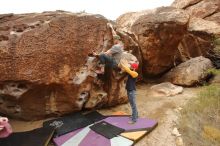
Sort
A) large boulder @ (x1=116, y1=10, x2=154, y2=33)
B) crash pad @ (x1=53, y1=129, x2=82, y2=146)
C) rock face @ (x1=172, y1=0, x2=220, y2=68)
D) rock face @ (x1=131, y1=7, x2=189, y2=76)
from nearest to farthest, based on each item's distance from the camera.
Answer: crash pad @ (x1=53, y1=129, x2=82, y2=146)
rock face @ (x1=131, y1=7, x2=189, y2=76)
large boulder @ (x1=116, y1=10, x2=154, y2=33)
rock face @ (x1=172, y1=0, x2=220, y2=68)

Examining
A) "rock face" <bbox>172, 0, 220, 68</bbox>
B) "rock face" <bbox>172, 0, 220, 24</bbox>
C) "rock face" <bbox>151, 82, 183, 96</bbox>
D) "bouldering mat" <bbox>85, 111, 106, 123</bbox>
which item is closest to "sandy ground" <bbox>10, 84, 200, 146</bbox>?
"rock face" <bbox>151, 82, 183, 96</bbox>

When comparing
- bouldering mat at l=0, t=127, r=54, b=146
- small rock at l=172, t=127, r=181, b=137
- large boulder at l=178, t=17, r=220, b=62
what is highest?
large boulder at l=178, t=17, r=220, b=62

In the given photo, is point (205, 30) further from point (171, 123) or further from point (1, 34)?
point (1, 34)

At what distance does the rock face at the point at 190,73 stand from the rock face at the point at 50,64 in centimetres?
314

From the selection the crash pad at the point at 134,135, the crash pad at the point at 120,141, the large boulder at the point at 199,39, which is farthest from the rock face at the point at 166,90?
the large boulder at the point at 199,39

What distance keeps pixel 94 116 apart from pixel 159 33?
4236 millimetres

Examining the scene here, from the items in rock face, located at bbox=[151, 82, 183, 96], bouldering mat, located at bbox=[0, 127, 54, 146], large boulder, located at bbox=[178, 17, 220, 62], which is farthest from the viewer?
large boulder, located at bbox=[178, 17, 220, 62]

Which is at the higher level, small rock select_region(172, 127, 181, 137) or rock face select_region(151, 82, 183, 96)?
small rock select_region(172, 127, 181, 137)

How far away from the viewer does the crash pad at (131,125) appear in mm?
6012

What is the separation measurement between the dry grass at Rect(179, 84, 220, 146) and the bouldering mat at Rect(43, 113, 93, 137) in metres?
2.14

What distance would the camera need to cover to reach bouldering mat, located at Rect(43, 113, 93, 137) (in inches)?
235

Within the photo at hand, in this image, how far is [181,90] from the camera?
8.75 metres

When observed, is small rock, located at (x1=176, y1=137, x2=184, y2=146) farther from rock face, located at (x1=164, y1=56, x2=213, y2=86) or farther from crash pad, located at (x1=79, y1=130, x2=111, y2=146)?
rock face, located at (x1=164, y1=56, x2=213, y2=86)

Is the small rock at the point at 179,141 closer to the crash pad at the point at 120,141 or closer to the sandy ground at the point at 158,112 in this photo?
the sandy ground at the point at 158,112
